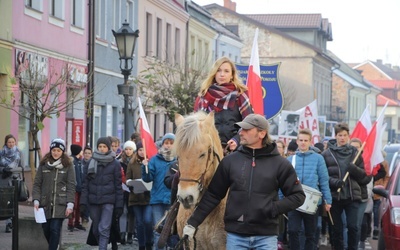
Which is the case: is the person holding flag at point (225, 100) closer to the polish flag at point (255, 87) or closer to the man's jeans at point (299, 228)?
the polish flag at point (255, 87)

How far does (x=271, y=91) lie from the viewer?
19.0 m

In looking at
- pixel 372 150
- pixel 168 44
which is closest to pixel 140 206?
pixel 372 150

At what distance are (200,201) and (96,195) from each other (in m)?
6.03

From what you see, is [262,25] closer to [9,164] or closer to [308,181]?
[9,164]

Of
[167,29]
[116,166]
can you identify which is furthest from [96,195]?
[167,29]

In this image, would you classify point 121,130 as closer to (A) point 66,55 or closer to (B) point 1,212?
(A) point 66,55

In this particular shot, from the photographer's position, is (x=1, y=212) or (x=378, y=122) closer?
(x=1, y=212)

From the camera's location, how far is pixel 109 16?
34.2 metres

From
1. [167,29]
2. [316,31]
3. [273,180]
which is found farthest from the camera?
[316,31]

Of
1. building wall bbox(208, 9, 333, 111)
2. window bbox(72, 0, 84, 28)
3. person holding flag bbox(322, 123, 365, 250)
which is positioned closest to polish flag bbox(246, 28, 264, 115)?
person holding flag bbox(322, 123, 365, 250)

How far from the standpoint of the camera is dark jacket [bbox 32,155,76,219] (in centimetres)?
1377

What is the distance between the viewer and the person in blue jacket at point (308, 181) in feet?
46.5

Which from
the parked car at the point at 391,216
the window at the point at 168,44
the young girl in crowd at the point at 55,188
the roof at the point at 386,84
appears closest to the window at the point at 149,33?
the window at the point at 168,44

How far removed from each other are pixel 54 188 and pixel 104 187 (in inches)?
38.6
